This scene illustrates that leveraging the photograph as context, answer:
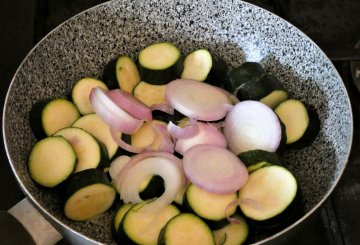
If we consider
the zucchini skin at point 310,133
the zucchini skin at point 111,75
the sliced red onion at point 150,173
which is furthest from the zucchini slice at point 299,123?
the zucchini skin at point 111,75

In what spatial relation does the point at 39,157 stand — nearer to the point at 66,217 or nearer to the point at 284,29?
the point at 66,217

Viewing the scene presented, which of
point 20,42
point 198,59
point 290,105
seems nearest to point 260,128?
point 290,105

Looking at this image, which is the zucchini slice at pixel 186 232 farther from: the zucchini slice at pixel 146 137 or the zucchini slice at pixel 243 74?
the zucchini slice at pixel 243 74

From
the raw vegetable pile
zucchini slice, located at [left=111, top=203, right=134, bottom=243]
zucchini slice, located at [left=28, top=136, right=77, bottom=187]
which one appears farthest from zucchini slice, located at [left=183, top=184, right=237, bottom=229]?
zucchini slice, located at [left=28, top=136, right=77, bottom=187]

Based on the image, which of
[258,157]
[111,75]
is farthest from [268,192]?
[111,75]

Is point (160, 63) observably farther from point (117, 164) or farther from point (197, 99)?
point (117, 164)

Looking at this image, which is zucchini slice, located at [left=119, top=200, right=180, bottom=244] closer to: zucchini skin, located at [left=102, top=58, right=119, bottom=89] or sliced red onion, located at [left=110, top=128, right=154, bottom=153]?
sliced red onion, located at [left=110, top=128, right=154, bottom=153]
